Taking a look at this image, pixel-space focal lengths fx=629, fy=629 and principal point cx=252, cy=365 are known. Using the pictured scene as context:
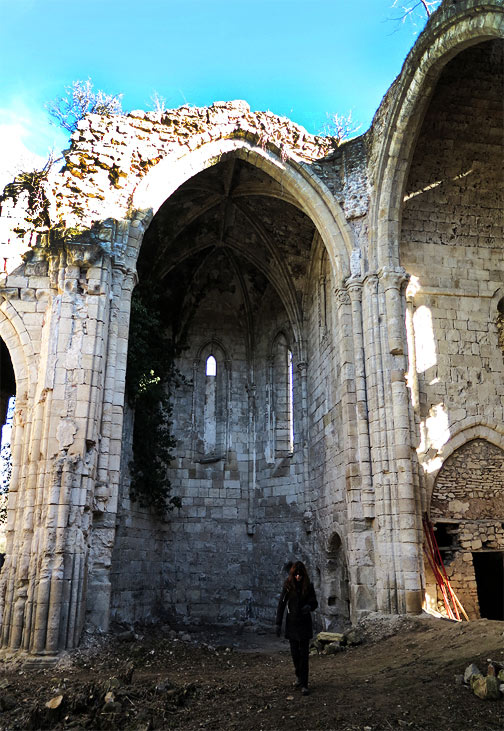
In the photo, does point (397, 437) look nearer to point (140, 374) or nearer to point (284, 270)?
point (140, 374)

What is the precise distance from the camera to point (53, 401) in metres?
9.73

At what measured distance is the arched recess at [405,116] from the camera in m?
9.51

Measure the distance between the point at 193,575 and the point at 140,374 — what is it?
18.1 feet

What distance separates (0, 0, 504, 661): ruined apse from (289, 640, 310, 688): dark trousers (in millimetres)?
3718

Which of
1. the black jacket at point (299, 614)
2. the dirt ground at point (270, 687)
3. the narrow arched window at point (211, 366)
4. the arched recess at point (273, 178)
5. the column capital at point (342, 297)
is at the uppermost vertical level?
the arched recess at point (273, 178)

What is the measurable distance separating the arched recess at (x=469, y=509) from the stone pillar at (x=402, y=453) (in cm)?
66

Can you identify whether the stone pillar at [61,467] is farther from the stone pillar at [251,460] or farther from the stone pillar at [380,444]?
the stone pillar at [251,460]

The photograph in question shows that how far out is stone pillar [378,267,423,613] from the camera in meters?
9.56

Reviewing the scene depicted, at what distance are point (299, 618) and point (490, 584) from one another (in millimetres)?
7002

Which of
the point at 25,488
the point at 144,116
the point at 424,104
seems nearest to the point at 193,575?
the point at 25,488

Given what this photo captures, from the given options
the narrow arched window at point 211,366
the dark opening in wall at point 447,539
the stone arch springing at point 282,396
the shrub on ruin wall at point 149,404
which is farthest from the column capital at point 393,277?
the narrow arched window at point 211,366

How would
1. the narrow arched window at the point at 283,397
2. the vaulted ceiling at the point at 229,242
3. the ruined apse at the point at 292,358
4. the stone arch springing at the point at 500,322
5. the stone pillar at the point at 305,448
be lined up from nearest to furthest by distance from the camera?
the ruined apse at the point at 292,358 → the stone arch springing at the point at 500,322 → the stone pillar at the point at 305,448 → the vaulted ceiling at the point at 229,242 → the narrow arched window at the point at 283,397

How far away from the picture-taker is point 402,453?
1015 centimetres

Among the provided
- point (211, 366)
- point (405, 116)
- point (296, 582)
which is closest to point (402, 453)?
point (296, 582)
